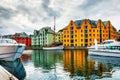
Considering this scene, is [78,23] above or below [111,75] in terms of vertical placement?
above

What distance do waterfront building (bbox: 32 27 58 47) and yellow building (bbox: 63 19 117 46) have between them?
2258cm

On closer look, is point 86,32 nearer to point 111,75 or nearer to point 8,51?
point 8,51

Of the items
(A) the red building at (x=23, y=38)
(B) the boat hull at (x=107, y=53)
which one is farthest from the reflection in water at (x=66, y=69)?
(A) the red building at (x=23, y=38)

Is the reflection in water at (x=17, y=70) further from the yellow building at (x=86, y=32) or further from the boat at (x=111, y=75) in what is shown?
the yellow building at (x=86, y=32)

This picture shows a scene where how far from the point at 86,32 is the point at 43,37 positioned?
40.3 metres

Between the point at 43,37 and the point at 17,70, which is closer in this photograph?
the point at 17,70

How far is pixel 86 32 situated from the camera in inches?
4702

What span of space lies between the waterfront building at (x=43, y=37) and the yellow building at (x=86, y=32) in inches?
889

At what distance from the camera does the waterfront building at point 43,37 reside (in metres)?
144

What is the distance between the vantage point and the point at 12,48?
36062 mm

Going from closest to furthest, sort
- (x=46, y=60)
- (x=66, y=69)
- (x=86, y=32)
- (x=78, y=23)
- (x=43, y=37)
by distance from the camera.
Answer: (x=66, y=69) < (x=46, y=60) < (x=86, y=32) < (x=78, y=23) < (x=43, y=37)

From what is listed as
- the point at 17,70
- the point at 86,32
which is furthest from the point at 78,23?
the point at 17,70

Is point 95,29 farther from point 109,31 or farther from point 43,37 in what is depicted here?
point 43,37

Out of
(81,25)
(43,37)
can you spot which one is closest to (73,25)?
(81,25)
